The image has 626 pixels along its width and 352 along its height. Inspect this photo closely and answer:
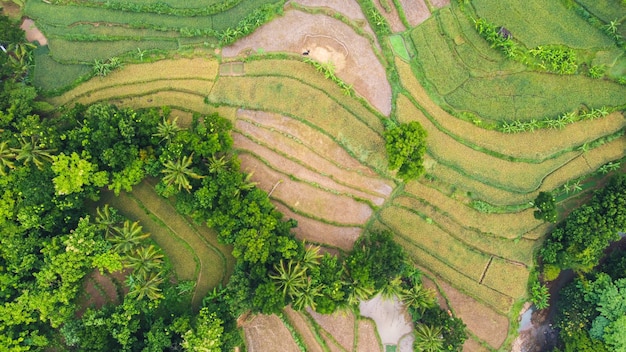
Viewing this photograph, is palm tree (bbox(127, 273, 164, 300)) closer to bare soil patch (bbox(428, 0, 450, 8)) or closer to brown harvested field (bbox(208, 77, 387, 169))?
brown harvested field (bbox(208, 77, 387, 169))

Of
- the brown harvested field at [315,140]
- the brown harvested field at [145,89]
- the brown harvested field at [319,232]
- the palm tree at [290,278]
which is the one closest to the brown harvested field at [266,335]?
the palm tree at [290,278]

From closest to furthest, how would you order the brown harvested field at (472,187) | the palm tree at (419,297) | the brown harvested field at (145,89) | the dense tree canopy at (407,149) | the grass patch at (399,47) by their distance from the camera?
the dense tree canopy at (407,149)
the palm tree at (419,297)
the brown harvested field at (145,89)
the brown harvested field at (472,187)
the grass patch at (399,47)

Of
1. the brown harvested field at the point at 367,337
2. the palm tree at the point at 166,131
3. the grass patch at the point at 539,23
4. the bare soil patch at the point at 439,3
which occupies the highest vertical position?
the grass patch at the point at 539,23

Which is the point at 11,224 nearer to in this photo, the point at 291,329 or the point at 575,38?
the point at 291,329

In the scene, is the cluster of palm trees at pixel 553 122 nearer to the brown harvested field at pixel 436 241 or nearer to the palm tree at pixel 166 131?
the brown harvested field at pixel 436 241

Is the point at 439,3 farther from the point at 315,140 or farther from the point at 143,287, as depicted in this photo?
the point at 143,287

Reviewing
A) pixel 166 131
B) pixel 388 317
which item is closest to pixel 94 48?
pixel 166 131
